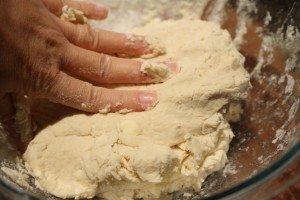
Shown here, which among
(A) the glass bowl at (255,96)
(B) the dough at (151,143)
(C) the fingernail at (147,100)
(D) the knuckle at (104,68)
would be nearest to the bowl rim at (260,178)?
(A) the glass bowl at (255,96)

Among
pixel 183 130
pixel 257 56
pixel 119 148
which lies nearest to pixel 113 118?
pixel 119 148

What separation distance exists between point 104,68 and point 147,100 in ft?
0.52

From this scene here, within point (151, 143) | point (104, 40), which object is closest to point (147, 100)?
point (151, 143)

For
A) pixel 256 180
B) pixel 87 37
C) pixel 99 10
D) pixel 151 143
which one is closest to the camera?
pixel 256 180

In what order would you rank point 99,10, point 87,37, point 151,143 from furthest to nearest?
1. point 99,10
2. point 87,37
3. point 151,143

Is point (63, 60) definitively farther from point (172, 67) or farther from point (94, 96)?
point (172, 67)

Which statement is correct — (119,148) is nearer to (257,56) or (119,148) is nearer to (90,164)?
(90,164)

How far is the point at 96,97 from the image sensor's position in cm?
103

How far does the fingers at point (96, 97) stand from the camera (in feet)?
3.28

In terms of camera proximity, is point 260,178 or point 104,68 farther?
point 104,68

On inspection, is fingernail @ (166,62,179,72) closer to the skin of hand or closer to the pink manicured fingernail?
the skin of hand

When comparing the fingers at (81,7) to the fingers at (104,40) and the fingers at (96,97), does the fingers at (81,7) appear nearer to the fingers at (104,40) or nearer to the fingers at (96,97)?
the fingers at (104,40)

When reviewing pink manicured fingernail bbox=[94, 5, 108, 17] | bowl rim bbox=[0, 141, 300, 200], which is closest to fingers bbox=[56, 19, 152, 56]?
pink manicured fingernail bbox=[94, 5, 108, 17]

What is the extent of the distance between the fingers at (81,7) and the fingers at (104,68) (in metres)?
0.16
